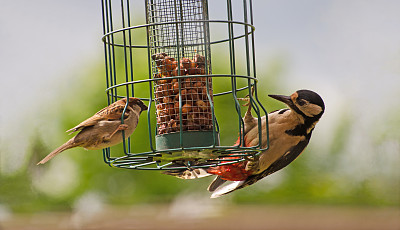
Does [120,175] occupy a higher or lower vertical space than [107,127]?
lower

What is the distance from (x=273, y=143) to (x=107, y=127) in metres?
1.37

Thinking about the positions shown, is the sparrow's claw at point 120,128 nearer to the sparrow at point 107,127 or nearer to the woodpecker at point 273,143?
the sparrow at point 107,127

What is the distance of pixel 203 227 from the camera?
11.0 meters

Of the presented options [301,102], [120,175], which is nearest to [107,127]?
[301,102]

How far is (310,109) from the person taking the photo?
4535 mm

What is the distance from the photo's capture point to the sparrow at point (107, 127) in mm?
4145

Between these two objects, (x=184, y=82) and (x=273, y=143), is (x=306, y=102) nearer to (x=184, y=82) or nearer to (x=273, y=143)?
(x=273, y=143)

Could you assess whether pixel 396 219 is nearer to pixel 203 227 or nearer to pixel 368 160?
pixel 368 160

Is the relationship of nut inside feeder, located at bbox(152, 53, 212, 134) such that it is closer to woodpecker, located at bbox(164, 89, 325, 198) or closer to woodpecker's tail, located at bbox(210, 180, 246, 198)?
woodpecker, located at bbox(164, 89, 325, 198)

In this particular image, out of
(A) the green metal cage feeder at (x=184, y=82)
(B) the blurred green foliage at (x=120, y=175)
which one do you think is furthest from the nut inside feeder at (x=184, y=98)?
(B) the blurred green foliage at (x=120, y=175)

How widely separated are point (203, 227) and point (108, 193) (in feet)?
6.93

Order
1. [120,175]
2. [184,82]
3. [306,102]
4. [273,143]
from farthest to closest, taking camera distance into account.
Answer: [120,175], [273,143], [306,102], [184,82]

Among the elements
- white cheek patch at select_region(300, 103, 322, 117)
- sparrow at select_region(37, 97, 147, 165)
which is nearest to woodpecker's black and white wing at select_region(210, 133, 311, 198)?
white cheek patch at select_region(300, 103, 322, 117)

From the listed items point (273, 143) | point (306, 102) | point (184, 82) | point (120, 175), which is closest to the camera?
point (184, 82)
